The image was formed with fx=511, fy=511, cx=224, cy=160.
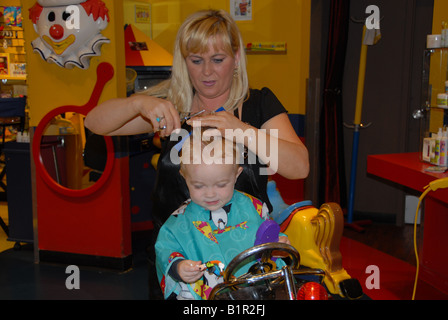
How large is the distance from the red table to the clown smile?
79.9 inches

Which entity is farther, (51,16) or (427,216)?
(427,216)

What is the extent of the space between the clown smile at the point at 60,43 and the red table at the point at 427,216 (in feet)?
6.65

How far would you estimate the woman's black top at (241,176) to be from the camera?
1.78 m

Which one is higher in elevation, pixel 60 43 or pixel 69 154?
pixel 60 43

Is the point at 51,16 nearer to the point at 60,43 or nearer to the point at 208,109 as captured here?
the point at 60,43

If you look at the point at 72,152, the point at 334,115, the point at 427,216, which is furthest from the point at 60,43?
the point at 427,216

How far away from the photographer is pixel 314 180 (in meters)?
4.39

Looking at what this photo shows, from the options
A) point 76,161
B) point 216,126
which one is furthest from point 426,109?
point 76,161

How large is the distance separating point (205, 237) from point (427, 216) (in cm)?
232

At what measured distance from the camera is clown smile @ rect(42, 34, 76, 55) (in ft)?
10.7

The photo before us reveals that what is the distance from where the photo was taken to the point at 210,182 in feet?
5.21

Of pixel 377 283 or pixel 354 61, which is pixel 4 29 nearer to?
pixel 354 61

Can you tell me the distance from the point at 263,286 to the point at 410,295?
214cm

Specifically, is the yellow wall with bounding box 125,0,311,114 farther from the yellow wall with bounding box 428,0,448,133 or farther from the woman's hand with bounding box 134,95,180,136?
the woman's hand with bounding box 134,95,180,136
